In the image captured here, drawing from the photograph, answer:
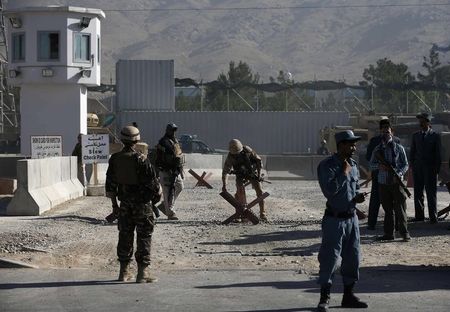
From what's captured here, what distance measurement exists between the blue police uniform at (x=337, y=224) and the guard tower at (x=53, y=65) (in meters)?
29.4

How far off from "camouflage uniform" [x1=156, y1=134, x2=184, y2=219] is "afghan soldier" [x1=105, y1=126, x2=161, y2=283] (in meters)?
7.30

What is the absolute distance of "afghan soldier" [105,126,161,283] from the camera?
11477 millimetres

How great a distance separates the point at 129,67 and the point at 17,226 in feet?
144

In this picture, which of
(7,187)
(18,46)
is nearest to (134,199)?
(7,187)

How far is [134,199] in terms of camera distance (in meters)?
11.5

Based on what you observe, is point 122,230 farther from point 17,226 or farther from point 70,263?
point 17,226

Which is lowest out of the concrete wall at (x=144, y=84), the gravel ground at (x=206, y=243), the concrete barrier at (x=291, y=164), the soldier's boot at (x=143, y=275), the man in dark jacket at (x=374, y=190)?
the concrete barrier at (x=291, y=164)

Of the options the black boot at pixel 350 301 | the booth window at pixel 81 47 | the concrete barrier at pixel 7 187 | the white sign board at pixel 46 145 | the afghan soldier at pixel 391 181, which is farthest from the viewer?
the booth window at pixel 81 47

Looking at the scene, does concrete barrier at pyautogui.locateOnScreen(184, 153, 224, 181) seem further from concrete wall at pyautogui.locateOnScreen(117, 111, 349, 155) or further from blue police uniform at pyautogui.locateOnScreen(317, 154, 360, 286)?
blue police uniform at pyautogui.locateOnScreen(317, 154, 360, 286)

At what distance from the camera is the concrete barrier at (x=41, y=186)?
65.7 feet

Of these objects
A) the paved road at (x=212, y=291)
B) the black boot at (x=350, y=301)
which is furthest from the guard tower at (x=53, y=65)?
the black boot at (x=350, y=301)

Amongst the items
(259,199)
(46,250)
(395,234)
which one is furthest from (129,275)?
(259,199)

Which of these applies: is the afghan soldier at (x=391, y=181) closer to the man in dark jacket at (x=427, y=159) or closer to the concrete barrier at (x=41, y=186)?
the man in dark jacket at (x=427, y=159)

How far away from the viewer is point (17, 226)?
17.5 meters
